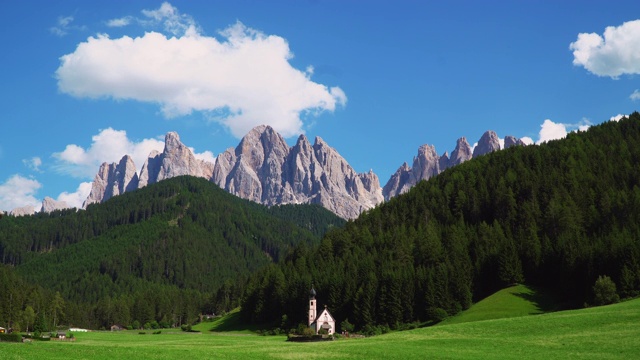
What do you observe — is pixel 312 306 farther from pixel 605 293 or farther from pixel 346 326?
pixel 605 293

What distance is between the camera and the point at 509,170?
186 meters

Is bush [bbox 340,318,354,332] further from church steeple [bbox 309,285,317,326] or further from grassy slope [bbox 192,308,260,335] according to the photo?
grassy slope [bbox 192,308,260,335]

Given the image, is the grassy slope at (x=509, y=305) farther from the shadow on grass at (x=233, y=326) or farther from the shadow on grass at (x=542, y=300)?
the shadow on grass at (x=233, y=326)

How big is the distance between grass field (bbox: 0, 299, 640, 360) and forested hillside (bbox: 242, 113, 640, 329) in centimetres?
3707

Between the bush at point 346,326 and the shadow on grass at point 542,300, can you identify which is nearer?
the shadow on grass at point 542,300

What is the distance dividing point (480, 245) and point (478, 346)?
79.3 metres

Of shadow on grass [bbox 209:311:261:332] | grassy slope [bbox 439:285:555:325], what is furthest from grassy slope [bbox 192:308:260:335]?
grassy slope [bbox 439:285:555:325]

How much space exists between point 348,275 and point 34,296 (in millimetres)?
110124

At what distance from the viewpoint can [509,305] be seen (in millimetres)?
103188

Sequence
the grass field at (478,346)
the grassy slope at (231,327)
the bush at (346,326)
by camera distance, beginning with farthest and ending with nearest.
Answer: the grassy slope at (231,327), the bush at (346,326), the grass field at (478,346)

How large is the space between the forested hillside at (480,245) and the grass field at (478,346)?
122 ft

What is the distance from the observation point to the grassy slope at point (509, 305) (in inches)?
3884

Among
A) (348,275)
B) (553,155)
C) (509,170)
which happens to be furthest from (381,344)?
(553,155)

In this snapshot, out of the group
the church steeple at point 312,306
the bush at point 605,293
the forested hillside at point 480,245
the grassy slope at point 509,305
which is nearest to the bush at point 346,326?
the forested hillside at point 480,245
